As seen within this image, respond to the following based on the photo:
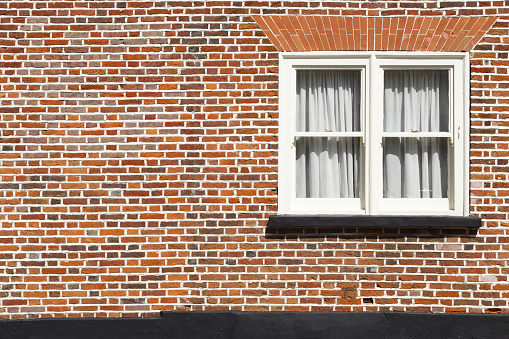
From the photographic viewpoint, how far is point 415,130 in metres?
5.42

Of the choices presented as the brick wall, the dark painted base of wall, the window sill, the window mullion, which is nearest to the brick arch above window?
the brick wall

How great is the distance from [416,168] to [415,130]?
1.32ft

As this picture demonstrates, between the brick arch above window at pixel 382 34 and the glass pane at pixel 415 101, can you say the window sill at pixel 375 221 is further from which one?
the brick arch above window at pixel 382 34

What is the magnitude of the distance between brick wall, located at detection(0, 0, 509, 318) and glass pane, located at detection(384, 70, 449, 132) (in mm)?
352

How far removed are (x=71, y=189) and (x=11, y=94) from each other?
1.15m

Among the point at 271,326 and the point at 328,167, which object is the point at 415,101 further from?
the point at 271,326

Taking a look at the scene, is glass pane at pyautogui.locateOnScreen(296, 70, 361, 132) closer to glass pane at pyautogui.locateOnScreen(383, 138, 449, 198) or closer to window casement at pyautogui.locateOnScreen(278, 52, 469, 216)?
window casement at pyautogui.locateOnScreen(278, 52, 469, 216)

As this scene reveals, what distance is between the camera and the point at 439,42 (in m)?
5.22

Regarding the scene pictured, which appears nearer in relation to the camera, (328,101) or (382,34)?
(382,34)

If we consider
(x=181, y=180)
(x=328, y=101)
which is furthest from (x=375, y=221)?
(x=181, y=180)

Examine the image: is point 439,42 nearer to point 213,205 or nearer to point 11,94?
point 213,205

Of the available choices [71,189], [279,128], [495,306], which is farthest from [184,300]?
[495,306]

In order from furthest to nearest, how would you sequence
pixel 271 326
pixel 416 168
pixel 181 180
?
pixel 416 168
pixel 181 180
pixel 271 326

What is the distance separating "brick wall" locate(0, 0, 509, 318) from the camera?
205 inches
